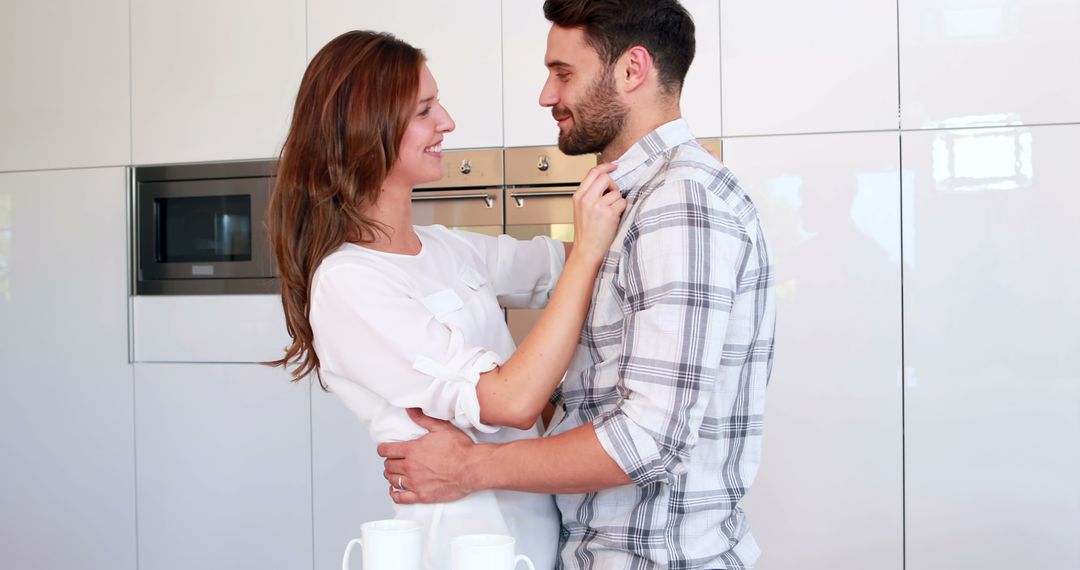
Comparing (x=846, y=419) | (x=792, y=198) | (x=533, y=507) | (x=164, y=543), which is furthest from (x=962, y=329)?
(x=164, y=543)

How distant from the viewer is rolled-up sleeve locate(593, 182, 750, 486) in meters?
1.15

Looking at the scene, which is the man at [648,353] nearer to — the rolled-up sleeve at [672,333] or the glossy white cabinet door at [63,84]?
the rolled-up sleeve at [672,333]

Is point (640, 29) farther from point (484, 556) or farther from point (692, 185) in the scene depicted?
point (484, 556)

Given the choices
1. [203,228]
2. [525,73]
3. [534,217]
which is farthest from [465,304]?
[203,228]

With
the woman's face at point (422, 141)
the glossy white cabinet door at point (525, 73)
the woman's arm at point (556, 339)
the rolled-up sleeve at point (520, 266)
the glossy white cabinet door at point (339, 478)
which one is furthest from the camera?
the glossy white cabinet door at point (339, 478)

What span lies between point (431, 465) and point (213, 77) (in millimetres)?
2126

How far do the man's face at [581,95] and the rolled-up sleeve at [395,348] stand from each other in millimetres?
357

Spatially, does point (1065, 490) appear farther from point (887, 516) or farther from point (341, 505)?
point (341, 505)

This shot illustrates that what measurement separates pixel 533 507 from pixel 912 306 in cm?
150

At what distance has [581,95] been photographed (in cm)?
146

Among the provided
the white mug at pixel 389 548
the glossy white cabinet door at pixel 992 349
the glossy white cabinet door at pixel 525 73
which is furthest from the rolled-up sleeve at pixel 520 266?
the glossy white cabinet door at pixel 992 349

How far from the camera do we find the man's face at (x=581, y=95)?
4.72 feet

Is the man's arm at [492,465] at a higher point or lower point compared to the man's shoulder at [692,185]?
lower

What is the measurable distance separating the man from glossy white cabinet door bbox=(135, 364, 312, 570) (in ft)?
5.50
